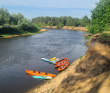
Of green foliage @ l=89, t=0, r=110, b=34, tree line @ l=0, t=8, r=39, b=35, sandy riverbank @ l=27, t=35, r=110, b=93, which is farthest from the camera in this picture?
tree line @ l=0, t=8, r=39, b=35

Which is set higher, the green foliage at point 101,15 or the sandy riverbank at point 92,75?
the green foliage at point 101,15

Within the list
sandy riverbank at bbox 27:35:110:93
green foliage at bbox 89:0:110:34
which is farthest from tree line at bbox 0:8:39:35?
sandy riverbank at bbox 27:35:110:93

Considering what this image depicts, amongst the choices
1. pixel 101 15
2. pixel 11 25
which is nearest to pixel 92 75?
pixel 101 15

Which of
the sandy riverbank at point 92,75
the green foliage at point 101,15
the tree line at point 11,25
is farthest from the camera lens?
the tree line at point 11,25

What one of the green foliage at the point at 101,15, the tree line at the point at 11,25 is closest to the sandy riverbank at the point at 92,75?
the green foliage at the point at 101,15

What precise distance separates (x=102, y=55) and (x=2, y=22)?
207ft

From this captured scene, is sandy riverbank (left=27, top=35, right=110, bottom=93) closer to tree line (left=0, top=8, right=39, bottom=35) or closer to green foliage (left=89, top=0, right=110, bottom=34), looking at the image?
green foliage (left=89, top=0, right=110, bottom=34)

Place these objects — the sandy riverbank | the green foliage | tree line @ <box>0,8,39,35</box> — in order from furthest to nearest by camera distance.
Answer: tree line @ <box>0,8,39,35</box>
the green foliage
the sandy riverbank

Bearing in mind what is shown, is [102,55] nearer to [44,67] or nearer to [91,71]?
[91,71]

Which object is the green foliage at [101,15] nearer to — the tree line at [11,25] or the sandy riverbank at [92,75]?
the sandy riverbank at [92,75]

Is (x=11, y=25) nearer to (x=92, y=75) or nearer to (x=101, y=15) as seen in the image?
(x=101, y=15)

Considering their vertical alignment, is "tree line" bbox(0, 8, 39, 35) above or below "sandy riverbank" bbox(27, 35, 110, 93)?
above

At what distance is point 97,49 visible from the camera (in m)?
12.1

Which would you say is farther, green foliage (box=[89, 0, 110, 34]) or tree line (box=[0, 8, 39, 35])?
tree line (box=[0, 8, 39, 35])
